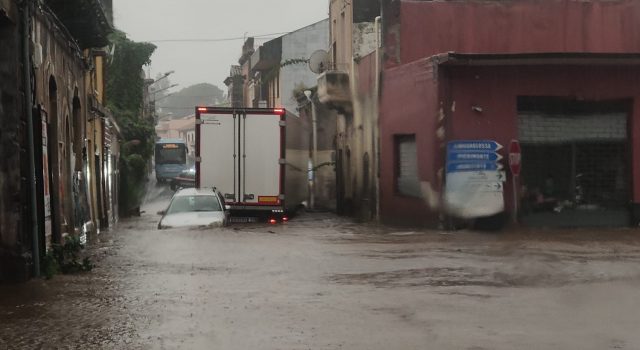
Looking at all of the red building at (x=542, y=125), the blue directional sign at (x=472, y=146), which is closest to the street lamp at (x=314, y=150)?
the red building at (x=542, y=125)

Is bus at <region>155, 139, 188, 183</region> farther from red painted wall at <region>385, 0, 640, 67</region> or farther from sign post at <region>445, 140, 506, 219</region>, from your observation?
sign post at <region>445, 140, 506, 219</region>

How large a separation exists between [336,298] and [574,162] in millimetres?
13660

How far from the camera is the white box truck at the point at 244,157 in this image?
26.4 metres

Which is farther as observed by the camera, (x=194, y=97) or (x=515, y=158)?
(x=194, y=97)

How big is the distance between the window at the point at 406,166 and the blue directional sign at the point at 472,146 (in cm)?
204

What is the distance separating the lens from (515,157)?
2231cm

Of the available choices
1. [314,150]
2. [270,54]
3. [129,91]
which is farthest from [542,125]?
[270,54]

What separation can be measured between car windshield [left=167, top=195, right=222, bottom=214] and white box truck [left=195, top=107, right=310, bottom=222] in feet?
11.4

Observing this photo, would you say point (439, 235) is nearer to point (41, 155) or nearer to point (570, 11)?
point (570, 11)

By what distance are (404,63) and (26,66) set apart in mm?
15416

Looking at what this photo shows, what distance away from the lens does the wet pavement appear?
8438 millimetres

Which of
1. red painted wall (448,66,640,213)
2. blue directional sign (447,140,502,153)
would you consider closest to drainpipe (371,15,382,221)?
red painted wall (448,66,640,213)

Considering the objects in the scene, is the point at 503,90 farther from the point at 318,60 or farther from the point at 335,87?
the point at 318,60

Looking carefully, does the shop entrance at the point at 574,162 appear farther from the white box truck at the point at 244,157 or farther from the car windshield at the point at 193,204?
the car windshield at the point at 193,204
